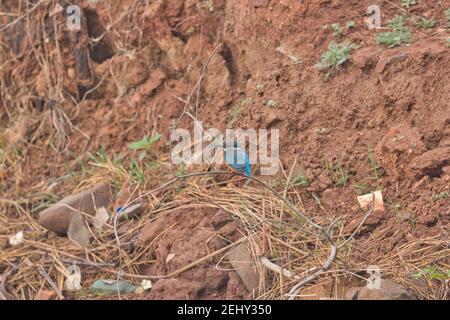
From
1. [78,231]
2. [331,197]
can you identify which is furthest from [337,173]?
[78,231]

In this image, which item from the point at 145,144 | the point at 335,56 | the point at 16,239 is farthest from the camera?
the point at 145,144

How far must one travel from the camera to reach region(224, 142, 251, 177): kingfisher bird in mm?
3260

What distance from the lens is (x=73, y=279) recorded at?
127 inches

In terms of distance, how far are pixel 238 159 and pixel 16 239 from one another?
1094mm

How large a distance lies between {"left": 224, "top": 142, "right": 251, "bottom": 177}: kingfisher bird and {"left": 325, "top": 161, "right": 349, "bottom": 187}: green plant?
13.3 inches

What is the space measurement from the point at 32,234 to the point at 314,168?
1.32m

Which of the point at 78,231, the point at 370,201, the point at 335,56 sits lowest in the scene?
the point at 78,231

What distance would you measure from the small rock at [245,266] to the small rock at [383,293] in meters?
0.43

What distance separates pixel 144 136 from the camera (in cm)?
374

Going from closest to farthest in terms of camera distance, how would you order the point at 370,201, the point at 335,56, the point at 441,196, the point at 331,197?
the point at 441,196, the point at 370,201, the point at 331,197, the point at 335,56

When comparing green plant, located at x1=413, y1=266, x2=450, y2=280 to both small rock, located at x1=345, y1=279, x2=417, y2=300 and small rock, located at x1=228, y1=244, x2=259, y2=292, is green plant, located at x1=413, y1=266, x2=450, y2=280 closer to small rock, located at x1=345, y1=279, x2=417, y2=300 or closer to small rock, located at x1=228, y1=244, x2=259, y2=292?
small rock, located at x1=345, y1=279, x2=417, y2=300

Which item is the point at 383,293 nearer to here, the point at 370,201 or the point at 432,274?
the point at 432,274

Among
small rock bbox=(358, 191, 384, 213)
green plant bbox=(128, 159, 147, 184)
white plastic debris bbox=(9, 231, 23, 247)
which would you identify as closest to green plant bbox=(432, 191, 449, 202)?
small rock bbox=(358, 191, 384, 213)

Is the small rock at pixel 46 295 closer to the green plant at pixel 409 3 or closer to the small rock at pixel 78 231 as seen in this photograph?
the small rock at pixel 78 231
